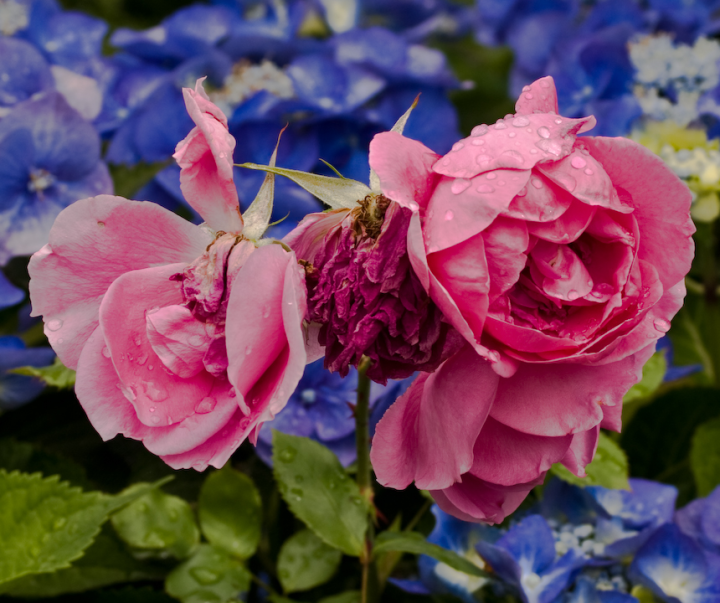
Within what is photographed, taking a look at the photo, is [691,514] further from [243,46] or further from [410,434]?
[243,46]

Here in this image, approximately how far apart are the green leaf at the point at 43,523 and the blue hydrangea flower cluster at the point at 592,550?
8.3 inches

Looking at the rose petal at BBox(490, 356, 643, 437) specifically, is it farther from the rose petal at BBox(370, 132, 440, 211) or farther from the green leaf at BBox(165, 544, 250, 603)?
the green leaf at BBox(165, 544, 250, 603)

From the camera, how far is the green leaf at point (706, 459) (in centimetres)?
59

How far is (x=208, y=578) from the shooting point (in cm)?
49

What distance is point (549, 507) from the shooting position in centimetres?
53

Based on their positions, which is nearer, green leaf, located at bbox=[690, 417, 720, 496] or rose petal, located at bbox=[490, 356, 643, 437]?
rose petal, located at bbox=[490, 356, 643, 437]

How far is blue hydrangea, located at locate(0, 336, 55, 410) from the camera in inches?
21.1

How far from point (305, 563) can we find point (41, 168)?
422 millimetres

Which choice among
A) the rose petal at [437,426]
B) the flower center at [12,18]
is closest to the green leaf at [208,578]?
the rose petal at [437,426]

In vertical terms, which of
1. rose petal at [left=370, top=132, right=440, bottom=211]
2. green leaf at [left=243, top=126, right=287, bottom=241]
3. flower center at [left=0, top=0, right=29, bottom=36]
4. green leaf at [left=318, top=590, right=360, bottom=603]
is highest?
rose petal at [left=370, top=132, right=440, bottom=211]

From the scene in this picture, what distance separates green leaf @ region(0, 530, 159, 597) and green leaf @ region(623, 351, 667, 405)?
1.25 ft

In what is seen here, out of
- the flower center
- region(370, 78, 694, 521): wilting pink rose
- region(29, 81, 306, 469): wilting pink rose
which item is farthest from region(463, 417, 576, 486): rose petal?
the flower center

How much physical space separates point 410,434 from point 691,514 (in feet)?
0.97

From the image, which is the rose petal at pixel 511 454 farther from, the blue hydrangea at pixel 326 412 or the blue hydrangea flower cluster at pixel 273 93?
A: the blue hydrangea flower cluster at pixel 273 93
